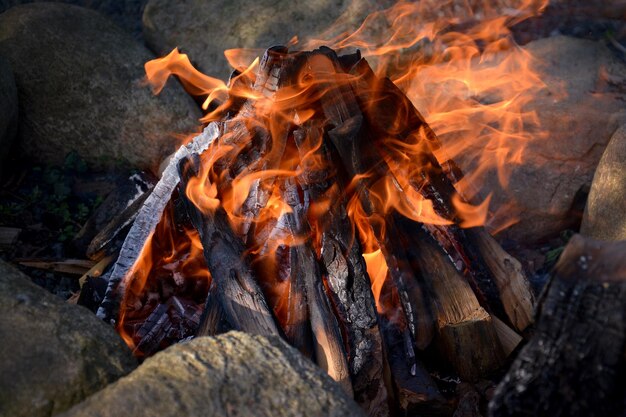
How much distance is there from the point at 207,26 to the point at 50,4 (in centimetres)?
123

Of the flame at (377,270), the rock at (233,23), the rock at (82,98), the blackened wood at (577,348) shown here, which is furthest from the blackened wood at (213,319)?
the rock at (233,23)

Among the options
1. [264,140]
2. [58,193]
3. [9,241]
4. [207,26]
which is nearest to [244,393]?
[264,140]

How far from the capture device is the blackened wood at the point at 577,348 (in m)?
1.75

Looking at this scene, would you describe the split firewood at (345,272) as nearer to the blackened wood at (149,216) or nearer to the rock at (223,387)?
the blackened wood at (149,216)

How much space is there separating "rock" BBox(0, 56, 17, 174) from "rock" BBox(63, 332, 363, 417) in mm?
3269

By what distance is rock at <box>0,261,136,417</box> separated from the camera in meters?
1.77

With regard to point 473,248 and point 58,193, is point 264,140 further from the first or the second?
point 58,193

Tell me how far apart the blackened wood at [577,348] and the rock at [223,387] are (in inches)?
19.0

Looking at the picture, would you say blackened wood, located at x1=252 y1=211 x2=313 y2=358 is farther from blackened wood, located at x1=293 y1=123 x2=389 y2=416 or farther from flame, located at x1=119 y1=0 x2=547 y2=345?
blackened wood, located at x1=293 y1=123 x2=389 y2=416

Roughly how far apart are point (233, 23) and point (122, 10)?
4.67 feet

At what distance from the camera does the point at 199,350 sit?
1789 mm

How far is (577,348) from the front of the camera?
176 cm

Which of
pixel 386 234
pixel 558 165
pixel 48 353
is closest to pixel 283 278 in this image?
pixel 386 234

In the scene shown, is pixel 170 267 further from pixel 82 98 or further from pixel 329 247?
pixel 82 98
